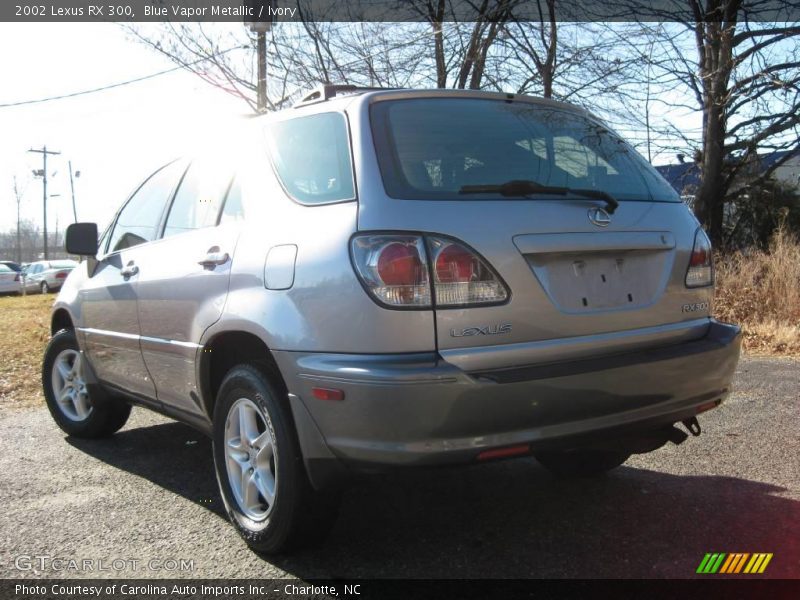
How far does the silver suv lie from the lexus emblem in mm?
19

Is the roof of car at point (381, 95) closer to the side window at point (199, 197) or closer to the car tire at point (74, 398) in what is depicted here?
the side window at point (199, 197)

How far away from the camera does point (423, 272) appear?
249 centimetres

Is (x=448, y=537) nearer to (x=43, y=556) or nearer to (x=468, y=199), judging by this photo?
(x=468, y=199)

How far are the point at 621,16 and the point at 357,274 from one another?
13.2 m

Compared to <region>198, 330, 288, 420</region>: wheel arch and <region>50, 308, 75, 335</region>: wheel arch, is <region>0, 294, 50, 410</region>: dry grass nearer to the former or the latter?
<region>50, 308, 75, 335</region>: wheel arch

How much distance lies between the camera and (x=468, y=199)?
2639mm

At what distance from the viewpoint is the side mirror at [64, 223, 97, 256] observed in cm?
470

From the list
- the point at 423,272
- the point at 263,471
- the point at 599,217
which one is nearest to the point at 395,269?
the point at 423,272

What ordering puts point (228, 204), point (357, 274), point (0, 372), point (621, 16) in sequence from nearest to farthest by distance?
point (357, 274) < point (228, 204) < point (0, 372) < point (621, 16)

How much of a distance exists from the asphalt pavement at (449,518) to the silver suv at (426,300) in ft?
0.88

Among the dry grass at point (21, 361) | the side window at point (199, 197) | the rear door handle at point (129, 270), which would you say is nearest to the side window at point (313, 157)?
the side window at point (199, 197)

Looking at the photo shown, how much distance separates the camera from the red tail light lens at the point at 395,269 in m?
2.48

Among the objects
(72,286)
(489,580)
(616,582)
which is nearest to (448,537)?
(489,580)

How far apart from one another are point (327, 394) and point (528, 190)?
107 centimetres
